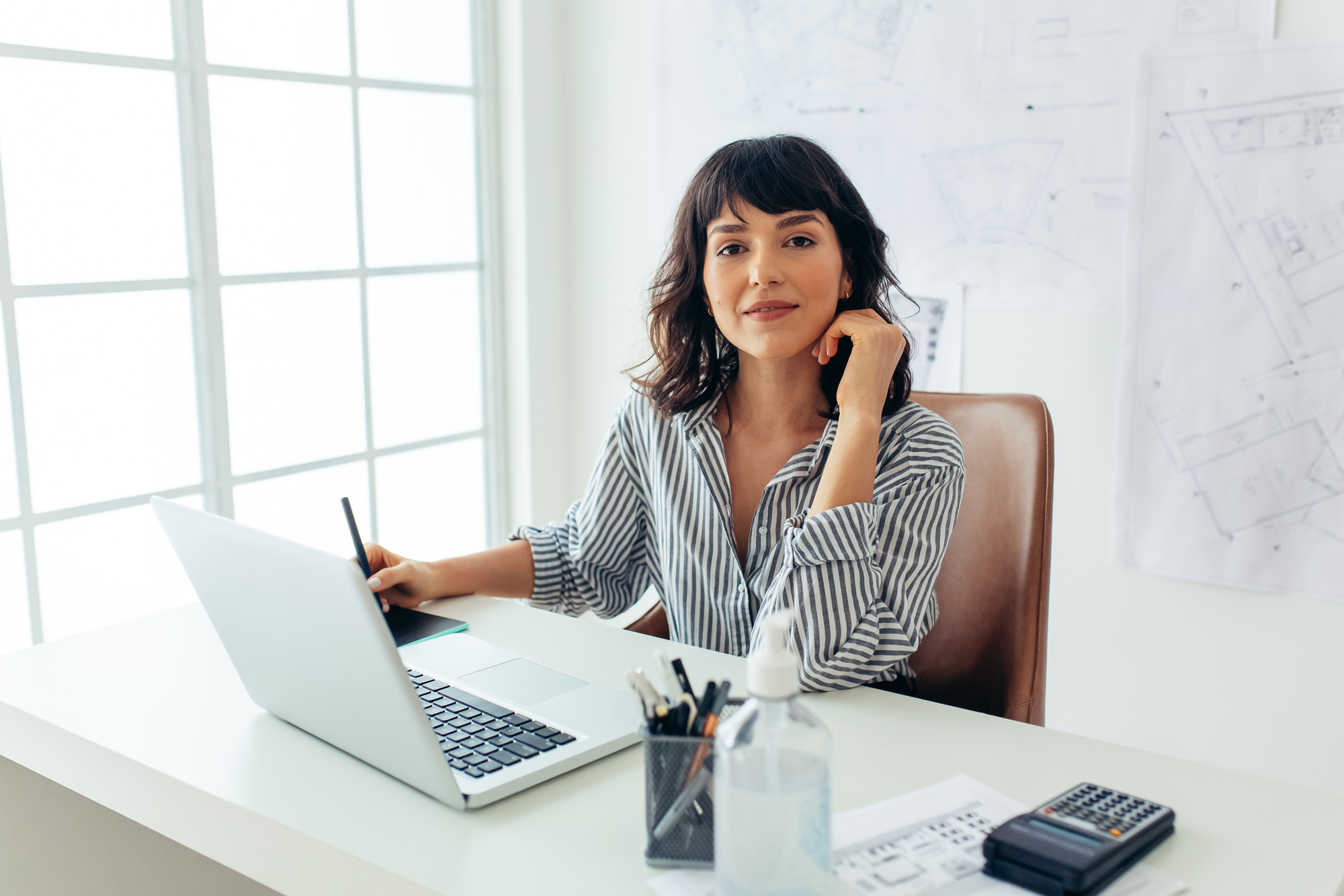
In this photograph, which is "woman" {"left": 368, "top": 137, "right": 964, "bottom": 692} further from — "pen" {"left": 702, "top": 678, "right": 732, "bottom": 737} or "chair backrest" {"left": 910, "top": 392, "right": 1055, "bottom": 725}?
"pen" {"left": 702, "top": 678, "right": 732, "bottom": 737}

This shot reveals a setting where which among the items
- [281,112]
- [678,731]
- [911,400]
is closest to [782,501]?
[911,400]

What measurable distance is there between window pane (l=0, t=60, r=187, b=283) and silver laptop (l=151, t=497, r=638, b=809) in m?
1.13

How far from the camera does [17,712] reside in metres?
1.14

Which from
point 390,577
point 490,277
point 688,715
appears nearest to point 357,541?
point 390,577

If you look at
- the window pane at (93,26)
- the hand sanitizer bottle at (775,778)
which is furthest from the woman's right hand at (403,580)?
the window pane at (93,26)

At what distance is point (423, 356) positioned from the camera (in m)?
2.71

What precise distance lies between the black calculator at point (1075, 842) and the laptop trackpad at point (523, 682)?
0.48 m

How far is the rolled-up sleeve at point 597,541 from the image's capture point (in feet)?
5.21

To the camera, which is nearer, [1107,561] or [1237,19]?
[1237,19]

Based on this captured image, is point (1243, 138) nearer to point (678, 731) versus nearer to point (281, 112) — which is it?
point (678, 731)

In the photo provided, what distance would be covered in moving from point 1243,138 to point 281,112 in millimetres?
1828

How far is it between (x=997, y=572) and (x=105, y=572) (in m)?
1.61

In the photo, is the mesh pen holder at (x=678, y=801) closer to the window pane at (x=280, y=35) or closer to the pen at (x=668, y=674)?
the pen at (x=668, y=674)

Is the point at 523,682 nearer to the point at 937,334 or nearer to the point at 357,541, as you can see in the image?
the point at 357,541
